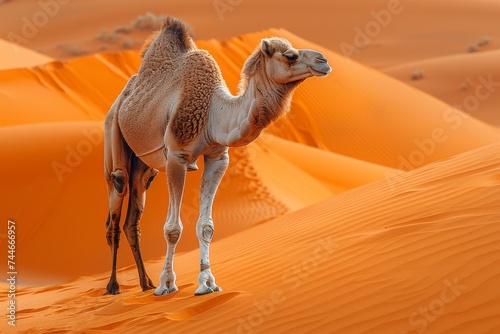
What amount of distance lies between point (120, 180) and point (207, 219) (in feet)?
5.76

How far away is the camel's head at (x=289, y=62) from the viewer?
5.32 metres

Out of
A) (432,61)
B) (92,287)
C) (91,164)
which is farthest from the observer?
(432,61)

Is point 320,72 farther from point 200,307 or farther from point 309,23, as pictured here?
point 309,23

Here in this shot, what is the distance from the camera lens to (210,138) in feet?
20.4

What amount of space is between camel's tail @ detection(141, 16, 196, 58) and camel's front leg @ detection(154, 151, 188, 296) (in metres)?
1.46

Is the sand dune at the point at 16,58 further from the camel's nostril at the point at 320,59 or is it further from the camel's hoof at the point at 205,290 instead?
the camel's nostril at the point at 320,59

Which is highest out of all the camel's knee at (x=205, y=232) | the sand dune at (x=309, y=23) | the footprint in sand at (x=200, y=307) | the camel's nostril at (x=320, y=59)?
the sand dune at (x=309, y=23)

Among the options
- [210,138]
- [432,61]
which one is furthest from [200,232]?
[432,61]

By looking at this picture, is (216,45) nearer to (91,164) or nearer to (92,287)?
(91,164)

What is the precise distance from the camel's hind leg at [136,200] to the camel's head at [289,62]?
2.50 meters

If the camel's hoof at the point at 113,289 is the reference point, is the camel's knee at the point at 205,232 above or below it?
above

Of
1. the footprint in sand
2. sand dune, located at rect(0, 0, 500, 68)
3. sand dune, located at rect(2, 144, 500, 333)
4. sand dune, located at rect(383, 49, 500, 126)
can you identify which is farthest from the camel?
sand dune, located at rect(0, 0, 500, 68)

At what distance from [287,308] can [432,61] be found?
1428 inches

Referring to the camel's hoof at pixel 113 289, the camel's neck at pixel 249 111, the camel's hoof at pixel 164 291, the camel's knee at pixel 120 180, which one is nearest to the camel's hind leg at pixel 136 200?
the camel's knee at pixel 120 180
